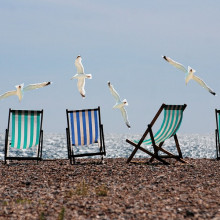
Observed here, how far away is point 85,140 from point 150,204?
3679 mm

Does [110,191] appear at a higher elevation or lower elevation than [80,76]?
lower

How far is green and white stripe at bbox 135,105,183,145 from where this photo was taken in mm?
Result: 7984

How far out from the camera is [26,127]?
838cm

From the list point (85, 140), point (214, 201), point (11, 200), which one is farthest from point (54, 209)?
point (85, 140)

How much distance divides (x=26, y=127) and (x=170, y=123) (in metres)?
2.65

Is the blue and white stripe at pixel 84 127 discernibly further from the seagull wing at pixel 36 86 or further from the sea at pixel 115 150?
the sea at pixel 115 150

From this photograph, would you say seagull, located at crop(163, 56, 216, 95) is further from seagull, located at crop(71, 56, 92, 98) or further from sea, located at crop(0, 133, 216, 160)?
sea, located at crop(0, 133, 216, 160)

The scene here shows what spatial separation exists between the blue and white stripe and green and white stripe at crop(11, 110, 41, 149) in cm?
68

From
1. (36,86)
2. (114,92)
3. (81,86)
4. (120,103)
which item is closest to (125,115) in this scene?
(120,103)

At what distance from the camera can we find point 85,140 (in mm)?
8227

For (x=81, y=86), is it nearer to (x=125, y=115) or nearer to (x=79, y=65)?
(x=79, y=65)

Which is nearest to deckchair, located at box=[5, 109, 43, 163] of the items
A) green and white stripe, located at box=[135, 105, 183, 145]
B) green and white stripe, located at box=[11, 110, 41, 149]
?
green and white stripe, located at box=[11, 110, 41, 149]

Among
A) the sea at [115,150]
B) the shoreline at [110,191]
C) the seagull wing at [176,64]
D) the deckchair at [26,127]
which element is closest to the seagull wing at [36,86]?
the deckchair at [26,127]

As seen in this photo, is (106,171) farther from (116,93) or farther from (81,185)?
(116,93)
